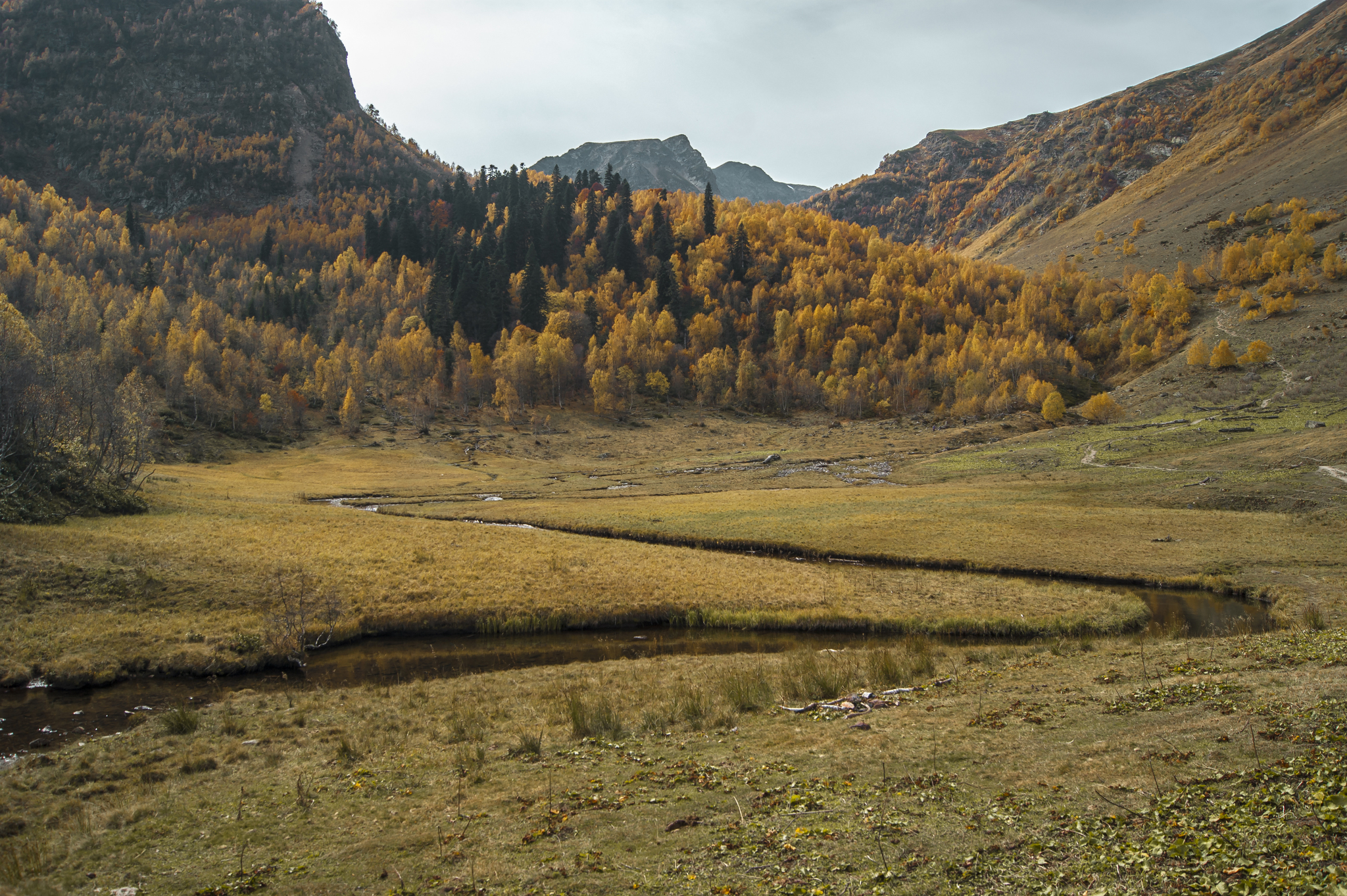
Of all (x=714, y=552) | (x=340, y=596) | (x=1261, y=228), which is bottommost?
(x=714, y=552)

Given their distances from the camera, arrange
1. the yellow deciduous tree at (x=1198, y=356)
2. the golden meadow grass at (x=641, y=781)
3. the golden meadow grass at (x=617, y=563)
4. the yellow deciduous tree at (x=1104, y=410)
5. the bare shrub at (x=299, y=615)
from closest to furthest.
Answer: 1. the golden meadow grass at (x=641, y=781)
2. the bare shrub at (x=299, y=615)
3. the golden meadow grass at (x=617, y=563)
4. the yellow deciduous tree at (x=1104, y=410)
5. the yellow deciduous tree at (x=1198, y=356)

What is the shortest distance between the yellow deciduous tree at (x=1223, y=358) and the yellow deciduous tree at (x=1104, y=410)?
64.7ft

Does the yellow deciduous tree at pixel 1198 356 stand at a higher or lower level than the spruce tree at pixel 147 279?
lower

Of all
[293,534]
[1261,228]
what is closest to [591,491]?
[293,534]

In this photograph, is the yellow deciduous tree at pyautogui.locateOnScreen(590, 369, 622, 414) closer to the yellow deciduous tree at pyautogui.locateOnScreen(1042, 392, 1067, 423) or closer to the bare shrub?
the yellow deciduous tree at pyautogui.locateOnScreen(1042, 392, 1067, 423)

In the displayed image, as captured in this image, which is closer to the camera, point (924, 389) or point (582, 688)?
point (582, 688)

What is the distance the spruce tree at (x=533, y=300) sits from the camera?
182 metres

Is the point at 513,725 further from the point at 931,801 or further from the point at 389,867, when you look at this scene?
the point at 931,801

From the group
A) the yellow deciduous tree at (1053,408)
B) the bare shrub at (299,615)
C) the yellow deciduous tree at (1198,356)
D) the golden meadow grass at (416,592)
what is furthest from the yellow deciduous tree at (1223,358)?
the bare shrub at (299,615)

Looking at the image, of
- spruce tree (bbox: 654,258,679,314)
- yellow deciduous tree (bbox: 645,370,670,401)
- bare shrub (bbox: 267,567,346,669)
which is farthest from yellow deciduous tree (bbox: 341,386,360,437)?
bare shrub (bbox: 267,567,346,669)

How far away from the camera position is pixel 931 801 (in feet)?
36.6

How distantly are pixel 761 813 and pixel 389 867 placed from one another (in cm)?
662

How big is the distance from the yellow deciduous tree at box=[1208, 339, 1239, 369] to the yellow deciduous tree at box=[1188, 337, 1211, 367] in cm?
319

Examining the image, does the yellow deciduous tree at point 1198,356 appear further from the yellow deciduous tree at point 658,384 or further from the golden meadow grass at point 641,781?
the golden meadow grass at point 641,781
